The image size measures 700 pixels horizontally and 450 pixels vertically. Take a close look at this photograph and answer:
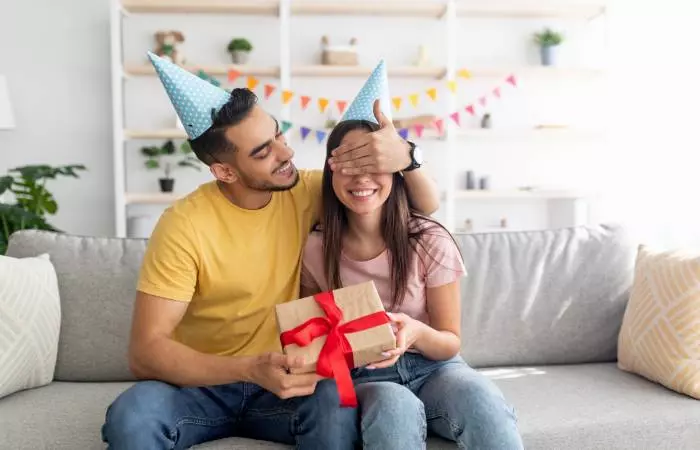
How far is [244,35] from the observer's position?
4.59 metres

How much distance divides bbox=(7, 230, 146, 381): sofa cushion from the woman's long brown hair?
0.63 m

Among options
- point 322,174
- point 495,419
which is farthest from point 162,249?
point 495,419

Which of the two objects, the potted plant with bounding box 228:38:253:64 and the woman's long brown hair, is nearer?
the woman's long brown hair

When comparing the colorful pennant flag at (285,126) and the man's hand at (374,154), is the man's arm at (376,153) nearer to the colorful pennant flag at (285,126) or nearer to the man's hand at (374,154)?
the man's hand at (374,154)

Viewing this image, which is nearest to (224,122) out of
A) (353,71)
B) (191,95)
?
(191,95)

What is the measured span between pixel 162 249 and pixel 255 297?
24 cm

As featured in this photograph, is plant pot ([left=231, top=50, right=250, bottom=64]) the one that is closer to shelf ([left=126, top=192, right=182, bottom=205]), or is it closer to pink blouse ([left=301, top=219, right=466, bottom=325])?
shelf ([left=126, top=192, right=182, bottom=205])

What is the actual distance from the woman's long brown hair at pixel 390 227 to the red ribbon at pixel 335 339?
0.86 feet

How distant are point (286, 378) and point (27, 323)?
0.80 m

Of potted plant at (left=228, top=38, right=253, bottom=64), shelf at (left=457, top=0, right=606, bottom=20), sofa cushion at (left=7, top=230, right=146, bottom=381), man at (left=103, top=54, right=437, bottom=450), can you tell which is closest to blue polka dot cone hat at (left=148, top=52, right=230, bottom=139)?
man at (left=103, top=54, right=437, bottom=450)

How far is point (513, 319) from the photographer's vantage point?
6.54 feet

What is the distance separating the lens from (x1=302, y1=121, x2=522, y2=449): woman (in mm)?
1414

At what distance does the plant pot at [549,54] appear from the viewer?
15.0 ft

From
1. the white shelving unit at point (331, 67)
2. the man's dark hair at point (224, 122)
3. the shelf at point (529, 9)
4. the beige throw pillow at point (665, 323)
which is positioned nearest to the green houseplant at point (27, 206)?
the white shelving unit at point (331, 67)
